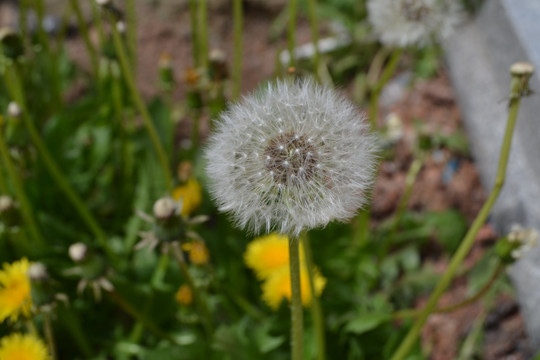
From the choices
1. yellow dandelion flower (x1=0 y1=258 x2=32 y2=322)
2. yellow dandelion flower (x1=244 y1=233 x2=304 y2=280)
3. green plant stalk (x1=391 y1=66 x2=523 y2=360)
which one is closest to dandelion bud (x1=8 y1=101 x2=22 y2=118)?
yellow dandelion flower (x1=0 y1=258 x2=32 y2=322)

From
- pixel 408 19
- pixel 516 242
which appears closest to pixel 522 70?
pixel 516 242

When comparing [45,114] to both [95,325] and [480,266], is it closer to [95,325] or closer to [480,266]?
[95,325]

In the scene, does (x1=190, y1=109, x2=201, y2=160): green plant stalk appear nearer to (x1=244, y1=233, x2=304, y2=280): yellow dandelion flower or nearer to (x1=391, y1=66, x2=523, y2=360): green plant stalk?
(x1=244, y1=233, x2=304, y2=280): yellow dandelion flower

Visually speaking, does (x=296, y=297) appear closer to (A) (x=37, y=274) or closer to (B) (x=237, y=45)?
(A) (x=37, y=274)

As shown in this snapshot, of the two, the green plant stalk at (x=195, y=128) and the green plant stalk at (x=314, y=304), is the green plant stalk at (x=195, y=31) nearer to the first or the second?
the green plant stalk at (x=195, y=128)

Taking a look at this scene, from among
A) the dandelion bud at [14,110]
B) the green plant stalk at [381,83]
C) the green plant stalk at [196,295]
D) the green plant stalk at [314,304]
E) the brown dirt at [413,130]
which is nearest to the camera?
the green plant stalk at [314,304]

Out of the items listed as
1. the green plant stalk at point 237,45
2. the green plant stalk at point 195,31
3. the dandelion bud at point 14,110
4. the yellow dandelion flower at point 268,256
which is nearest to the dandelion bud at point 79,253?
the dandelion bud at point 14,110
